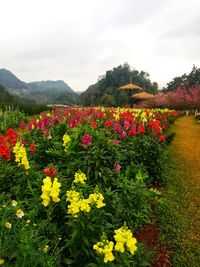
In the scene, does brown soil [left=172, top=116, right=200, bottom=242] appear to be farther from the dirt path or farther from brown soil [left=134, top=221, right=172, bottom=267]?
brown soil [left=134, top=221, right=172, bottom=267]

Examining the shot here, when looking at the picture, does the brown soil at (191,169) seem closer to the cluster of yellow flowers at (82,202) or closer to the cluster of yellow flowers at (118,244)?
the cluster of yellow flowers at (82,202)

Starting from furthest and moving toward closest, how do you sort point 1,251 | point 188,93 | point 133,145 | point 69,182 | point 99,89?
point 99,89, point 188,93, point 133,145, point 69,182, point 1,251

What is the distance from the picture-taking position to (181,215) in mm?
5055

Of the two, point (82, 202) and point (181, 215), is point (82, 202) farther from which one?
point (181, 215)

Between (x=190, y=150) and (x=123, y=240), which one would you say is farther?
(x=190, y=150)

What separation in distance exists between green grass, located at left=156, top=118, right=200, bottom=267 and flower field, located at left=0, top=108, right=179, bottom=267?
0.31 metres

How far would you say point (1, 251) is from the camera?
2.56 meters

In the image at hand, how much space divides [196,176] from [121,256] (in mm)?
4931

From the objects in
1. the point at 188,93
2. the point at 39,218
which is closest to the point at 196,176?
the point at 39,218

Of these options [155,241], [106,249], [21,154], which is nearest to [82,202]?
[106,249]

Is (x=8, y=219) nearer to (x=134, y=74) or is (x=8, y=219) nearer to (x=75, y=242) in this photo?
(x=75, y=242)

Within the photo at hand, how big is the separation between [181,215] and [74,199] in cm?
272

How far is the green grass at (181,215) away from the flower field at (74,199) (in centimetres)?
31

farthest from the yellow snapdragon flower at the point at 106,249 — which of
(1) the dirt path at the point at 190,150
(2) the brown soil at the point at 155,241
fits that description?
(1) the dirt path at the point at 190,150
